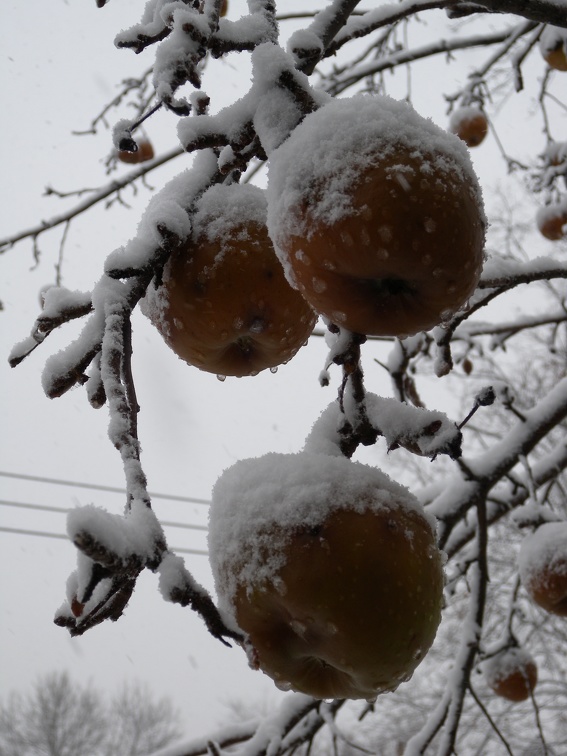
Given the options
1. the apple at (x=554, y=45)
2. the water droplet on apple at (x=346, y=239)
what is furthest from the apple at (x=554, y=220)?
the water droplet on apple at (x=346, y=239)

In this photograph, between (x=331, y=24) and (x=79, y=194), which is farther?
(x=79, y=194)

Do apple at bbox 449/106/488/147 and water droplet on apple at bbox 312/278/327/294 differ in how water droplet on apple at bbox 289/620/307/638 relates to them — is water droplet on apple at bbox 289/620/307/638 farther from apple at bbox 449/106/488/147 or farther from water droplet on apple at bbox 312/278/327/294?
apple at bbox 449/106/488/147

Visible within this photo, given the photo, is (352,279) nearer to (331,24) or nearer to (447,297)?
(447,297)

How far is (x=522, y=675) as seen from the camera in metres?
3.14

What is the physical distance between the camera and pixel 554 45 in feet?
10.8

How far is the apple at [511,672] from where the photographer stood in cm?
315

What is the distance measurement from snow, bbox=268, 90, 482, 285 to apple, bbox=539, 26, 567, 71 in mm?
2943

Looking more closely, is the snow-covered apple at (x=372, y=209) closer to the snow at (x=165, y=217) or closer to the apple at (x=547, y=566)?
the snow at (x=165, y=217)

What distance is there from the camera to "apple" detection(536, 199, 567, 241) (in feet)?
14.2

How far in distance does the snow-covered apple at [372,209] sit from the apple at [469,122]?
3821mm

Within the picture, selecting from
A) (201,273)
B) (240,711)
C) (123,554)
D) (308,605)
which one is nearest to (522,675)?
(308,605)

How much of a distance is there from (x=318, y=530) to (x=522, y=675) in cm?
277

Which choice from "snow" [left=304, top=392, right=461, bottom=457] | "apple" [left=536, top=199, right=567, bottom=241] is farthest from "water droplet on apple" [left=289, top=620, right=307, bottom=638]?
"apple" [left=536, top=199, right=567, bottom=241]

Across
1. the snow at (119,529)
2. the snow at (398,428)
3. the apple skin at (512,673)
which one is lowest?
the snow at (119,529)
